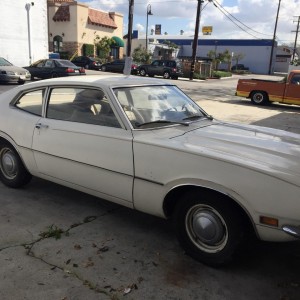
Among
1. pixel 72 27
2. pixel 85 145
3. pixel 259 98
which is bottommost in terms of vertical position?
pixel 259 98

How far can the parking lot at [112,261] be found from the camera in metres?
2.85

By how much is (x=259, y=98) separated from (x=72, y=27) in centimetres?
3151

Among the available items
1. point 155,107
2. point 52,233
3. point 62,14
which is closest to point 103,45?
point 62,14

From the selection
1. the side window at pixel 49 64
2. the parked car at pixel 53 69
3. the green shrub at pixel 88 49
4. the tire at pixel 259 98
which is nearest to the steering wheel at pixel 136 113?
the tire at pixel 259 98

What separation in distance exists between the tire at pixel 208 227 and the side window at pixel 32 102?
85.9 inches

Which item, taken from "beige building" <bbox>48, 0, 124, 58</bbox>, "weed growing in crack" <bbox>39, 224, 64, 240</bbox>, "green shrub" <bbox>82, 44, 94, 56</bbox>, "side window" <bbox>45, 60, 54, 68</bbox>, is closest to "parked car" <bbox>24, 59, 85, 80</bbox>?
"side window" <bbox>45, 60, 54, 68</bbox>

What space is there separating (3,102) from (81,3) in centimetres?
4136

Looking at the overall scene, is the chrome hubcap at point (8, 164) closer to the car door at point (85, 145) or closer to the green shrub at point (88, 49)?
the car door at point (85, 145)

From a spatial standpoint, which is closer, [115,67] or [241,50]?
[115,67]

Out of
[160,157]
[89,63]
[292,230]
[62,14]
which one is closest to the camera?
[292,230]

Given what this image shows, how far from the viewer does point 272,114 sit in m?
14.2

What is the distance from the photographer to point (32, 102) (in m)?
4.54

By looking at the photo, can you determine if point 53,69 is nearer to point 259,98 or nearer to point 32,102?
point 259,98

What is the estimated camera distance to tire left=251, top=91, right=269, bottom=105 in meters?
16.9
